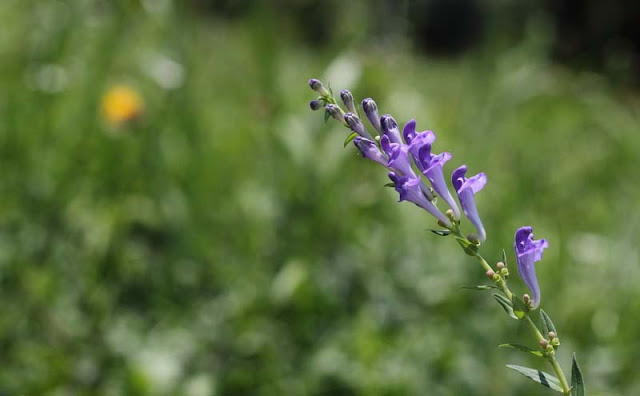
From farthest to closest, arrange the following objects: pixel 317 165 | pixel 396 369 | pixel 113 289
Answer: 1. pixel 317 165
2. pixel 113 289
3. pixel 396 369

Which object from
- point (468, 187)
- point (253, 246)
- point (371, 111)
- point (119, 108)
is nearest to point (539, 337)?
point (468, 187)

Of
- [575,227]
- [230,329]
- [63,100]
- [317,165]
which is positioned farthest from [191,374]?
[575,227]

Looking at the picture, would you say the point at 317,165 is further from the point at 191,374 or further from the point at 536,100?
the point at 536,100

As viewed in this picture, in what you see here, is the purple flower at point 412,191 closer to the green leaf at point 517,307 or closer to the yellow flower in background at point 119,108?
the green leaf at point 517,307

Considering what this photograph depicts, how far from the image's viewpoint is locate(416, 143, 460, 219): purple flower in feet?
1.79

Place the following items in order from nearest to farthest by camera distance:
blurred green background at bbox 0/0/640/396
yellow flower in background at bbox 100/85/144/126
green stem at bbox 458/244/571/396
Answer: green stem at bbox 458/244/571/396 < blurred green background at bbox 0/0/640/396 < yellow flower in background at bbox 100/85/144/126

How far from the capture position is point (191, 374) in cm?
164

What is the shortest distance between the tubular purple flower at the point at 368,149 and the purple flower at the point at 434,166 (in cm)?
3

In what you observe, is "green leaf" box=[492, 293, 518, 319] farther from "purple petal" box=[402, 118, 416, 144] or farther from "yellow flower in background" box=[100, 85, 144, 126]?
"yellow flower in background" box=[100, 85, 144, 126]

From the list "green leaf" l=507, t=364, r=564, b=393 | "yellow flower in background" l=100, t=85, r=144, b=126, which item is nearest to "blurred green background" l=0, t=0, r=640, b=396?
"yellow flower in background" l=100, t=85, r=144, b=126

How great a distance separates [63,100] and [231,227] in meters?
0.77

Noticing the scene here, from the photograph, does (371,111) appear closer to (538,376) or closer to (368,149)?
(368,149)

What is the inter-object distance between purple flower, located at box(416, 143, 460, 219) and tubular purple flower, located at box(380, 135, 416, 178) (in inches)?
0.4

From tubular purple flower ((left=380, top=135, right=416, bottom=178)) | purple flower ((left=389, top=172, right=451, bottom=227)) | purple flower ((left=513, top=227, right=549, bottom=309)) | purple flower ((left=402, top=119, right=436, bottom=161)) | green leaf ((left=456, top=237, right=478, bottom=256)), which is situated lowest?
green leaf ((left=456, top=237, right=478, bottom=256))
